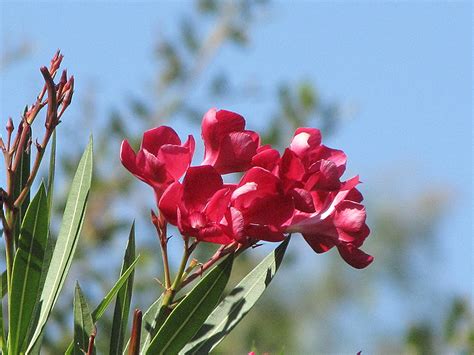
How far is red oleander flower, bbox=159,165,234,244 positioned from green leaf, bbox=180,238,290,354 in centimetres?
7

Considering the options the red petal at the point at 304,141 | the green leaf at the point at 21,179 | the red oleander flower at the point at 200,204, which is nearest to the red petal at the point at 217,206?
the red oleander flower at the point at 200,204

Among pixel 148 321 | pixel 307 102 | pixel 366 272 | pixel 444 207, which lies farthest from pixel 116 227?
pixel 444 207

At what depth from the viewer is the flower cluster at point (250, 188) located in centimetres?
123

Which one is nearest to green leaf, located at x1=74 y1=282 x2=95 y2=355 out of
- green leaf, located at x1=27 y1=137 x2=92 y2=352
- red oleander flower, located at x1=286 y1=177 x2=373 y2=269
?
green leaf, located at x1=27 y1=137 x2=92 y2=352

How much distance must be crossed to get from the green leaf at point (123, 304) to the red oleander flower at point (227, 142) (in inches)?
5.4

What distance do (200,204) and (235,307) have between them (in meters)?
0.14

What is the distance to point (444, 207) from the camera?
2008cm

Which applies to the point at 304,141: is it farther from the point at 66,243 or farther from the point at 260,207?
the point at 66,243

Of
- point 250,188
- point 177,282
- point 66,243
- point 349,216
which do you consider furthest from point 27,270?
point 349,216

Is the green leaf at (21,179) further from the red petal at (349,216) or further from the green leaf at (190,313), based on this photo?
the red petal at (349,216)

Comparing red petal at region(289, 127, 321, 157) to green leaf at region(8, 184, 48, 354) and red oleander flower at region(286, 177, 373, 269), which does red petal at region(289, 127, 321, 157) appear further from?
green leaf at region(8, 184, 48, 354)

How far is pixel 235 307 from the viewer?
1291mm

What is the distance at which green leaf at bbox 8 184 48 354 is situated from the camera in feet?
4.09

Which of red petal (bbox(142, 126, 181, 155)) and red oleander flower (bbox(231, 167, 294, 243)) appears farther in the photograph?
red petal (bbox(142, 126, 181, 155))
